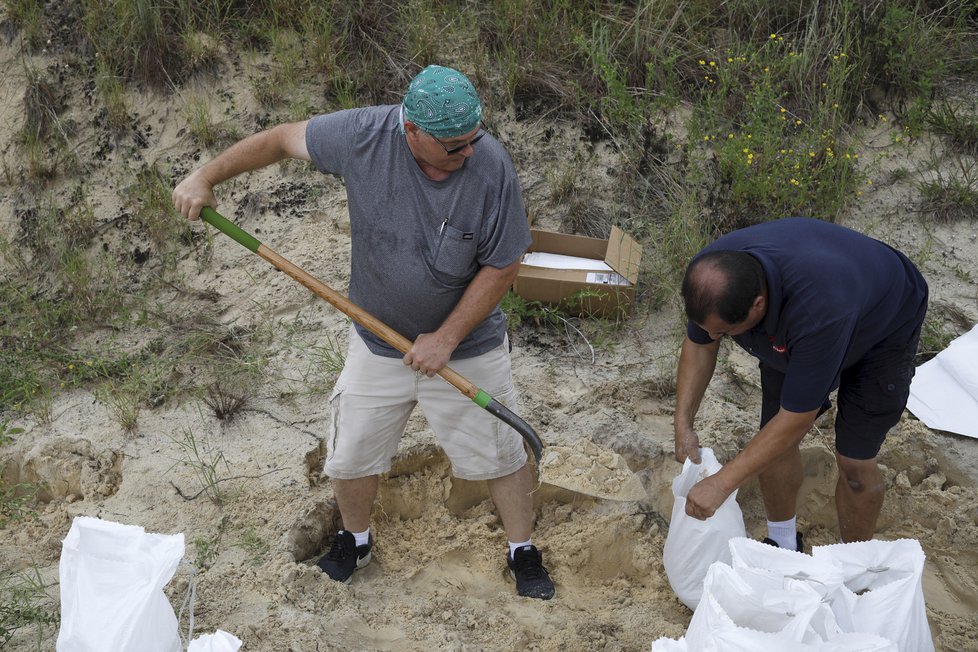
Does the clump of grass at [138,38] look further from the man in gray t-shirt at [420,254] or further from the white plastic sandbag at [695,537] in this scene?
the white plastic sandbag at [695,537]

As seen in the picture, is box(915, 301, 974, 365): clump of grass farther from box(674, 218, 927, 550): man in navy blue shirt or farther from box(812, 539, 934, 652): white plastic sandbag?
box(812, 539, 934, 652): white plastic sandbag

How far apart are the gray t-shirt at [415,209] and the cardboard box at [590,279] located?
1.38 m

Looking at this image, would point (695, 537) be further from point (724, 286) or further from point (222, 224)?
point (222, 224)

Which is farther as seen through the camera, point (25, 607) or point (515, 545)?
point (515, 545)

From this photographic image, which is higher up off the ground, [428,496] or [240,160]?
[240,160]

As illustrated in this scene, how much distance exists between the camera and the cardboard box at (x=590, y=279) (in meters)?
4.11

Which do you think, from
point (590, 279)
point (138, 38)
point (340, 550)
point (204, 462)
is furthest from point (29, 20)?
point (340, 550)

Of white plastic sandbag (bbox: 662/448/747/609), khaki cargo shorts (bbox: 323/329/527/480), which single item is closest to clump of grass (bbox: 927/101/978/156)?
white plastic sandbag (bbox: 662/448/747/609)

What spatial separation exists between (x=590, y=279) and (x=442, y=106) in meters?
1.86

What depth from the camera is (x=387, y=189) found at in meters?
2.66

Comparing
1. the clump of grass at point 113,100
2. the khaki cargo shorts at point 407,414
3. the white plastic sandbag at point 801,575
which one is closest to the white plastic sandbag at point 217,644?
the khaki cargo shorts at point 407,414

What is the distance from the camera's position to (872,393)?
2.83 metres

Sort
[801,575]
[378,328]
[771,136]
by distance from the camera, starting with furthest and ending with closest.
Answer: [771,136], [378,328], [801,575]

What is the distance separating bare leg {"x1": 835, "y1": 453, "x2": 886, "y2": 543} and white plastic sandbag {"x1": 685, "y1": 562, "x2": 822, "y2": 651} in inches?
36.0
